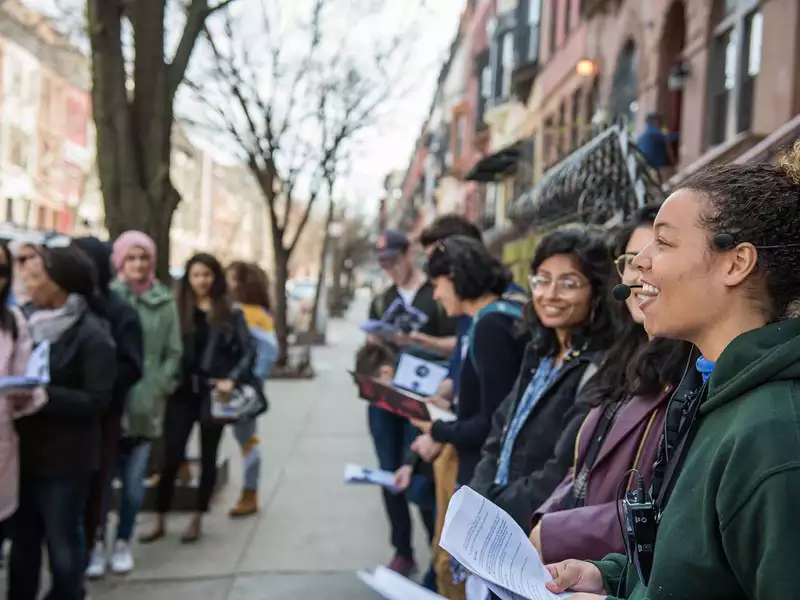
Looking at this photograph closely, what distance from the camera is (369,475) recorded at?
3.94m

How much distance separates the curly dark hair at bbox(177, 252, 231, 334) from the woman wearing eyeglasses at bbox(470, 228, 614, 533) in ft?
9.73

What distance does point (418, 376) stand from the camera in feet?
13.8

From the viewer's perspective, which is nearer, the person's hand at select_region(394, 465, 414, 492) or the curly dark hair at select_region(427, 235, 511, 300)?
the curly dark hair at select_region(427, 235, 511, 300)

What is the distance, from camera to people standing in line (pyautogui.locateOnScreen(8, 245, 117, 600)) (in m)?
3.43

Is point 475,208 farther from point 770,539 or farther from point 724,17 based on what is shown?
point 770,539

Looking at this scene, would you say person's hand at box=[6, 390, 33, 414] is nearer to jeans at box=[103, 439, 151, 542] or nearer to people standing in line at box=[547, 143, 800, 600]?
jeans at box=[103, 439, 151, 542]

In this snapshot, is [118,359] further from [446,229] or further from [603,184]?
[603,184]

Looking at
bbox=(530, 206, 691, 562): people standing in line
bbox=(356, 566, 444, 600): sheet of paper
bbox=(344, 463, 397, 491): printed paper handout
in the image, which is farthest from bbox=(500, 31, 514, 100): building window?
bbox=(356, 566, 444, 600): sheet of paper

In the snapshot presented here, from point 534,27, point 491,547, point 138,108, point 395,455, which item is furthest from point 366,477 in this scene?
point 534,27

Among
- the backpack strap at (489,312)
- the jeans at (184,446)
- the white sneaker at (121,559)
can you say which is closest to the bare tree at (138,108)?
the jeans at (184,446)

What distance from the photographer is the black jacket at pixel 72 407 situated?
3410 mm

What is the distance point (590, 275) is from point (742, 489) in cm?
173

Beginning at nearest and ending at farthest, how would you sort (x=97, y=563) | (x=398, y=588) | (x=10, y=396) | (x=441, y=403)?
(x=398, y=588) → (x=10, y=396) → (x=441, y=403) → (x=97, y=563)

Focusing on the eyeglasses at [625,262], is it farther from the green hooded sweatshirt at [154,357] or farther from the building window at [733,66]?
the building window at [733,66]
